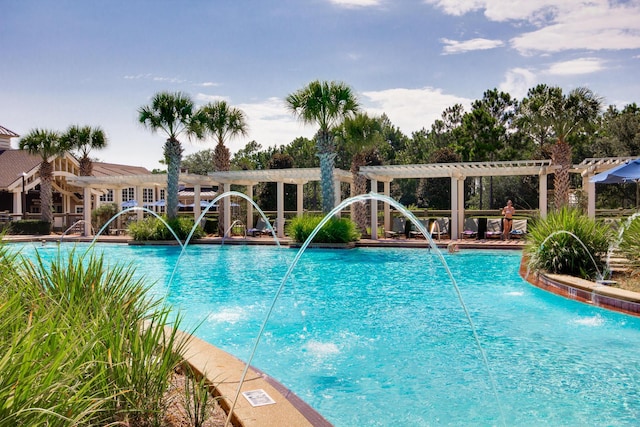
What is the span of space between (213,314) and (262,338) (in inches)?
72.1

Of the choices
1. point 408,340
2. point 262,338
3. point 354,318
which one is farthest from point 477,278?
point 262,338

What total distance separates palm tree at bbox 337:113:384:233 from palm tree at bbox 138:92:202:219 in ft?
22.9

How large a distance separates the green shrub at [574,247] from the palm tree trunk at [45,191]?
26.9 metres

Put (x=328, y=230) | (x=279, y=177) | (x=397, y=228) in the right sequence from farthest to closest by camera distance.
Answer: (x=279, y=177) → (x=397, y=228) → (x=328, y=230)

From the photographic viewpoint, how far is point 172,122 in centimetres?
2452

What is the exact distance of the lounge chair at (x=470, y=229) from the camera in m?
21.9

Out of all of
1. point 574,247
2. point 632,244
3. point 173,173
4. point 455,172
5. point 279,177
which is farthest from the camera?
point 173,173

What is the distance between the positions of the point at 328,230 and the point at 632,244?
37.2 ft

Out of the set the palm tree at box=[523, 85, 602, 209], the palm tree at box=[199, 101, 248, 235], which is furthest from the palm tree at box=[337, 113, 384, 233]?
the palm tree at box=[523, 85, 602, 209]

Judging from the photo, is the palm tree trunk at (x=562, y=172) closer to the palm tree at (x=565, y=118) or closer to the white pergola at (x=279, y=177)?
the palm tree at (x=565, y=118)

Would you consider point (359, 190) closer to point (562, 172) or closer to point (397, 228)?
point (397, 228)

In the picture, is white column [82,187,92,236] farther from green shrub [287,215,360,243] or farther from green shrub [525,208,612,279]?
green shrub [525,208,612,279]

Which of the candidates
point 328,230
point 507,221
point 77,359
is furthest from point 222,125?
point 77,359

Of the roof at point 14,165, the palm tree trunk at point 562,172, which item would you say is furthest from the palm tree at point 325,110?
the roof at point 14,165
